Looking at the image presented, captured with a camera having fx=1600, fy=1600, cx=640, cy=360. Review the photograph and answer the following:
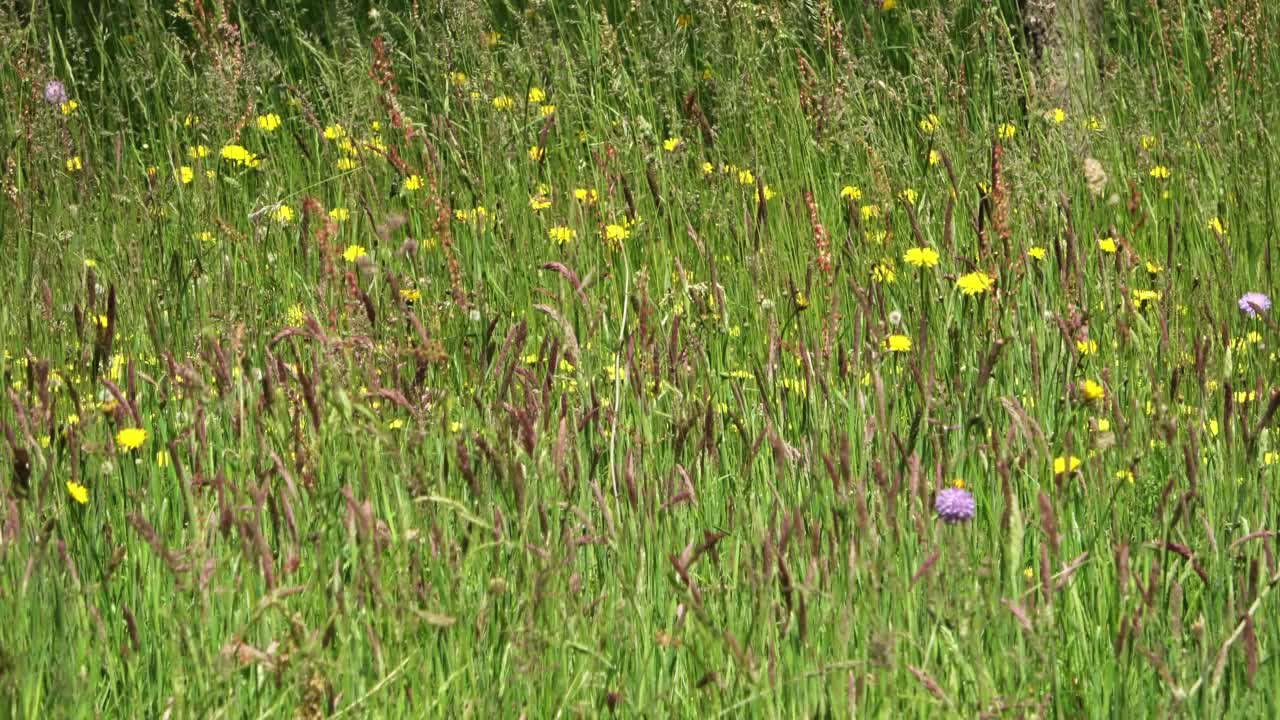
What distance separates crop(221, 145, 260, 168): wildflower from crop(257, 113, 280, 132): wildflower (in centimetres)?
13

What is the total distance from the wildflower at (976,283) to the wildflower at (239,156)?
1.90m

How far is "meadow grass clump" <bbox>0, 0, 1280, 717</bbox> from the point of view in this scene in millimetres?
1806

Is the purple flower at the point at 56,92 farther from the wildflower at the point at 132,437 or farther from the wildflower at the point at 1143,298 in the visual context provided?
the wildflower at the point at 1143,298

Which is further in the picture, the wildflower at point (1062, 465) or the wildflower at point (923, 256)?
the wildflower at point (923, 256)

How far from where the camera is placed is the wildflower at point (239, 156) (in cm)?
395

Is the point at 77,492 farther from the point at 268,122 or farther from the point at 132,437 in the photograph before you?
the point at 268,122

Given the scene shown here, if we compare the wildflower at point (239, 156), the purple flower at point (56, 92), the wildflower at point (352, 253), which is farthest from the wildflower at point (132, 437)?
the purple flower at point (56, 92)

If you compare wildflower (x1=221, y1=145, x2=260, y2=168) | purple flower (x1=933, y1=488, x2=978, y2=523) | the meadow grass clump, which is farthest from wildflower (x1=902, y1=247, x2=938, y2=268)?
wildflower (x1=221, y1=145, x2=260, y2=168)

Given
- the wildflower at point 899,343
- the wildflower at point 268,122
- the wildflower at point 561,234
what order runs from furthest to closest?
the wildflower at point 268,122 → the wildflower at point 561,234 → the wildflower at point 899,343

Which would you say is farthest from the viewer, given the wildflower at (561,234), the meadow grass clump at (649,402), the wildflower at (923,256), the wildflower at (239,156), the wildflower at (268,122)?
the wildflower at (268,122)

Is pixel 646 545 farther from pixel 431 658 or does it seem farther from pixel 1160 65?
pixel 1160 65

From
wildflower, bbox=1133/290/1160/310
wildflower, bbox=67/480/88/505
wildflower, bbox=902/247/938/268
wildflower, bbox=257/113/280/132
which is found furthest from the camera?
wildflower, bbox=257/113/280/132

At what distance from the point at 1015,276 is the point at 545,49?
73.3 inches

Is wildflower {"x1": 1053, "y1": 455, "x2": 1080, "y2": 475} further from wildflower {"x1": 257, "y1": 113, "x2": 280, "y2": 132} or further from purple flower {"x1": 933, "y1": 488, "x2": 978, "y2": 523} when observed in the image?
wildflower {"x1": 257, "y1": 113, "x2": 280, "y2": 132}
